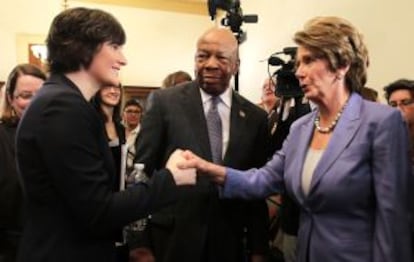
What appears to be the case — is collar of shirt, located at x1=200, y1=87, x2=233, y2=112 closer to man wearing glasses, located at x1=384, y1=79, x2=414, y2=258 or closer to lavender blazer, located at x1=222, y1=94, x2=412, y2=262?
lavender blazer, located at x1=222, y1=94, x2=412, y2=262

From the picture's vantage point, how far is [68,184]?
1.10 metres

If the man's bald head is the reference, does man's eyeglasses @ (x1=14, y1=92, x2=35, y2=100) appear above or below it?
below

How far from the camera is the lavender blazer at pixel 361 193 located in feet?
4.38

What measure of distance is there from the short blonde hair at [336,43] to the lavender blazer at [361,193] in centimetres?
13

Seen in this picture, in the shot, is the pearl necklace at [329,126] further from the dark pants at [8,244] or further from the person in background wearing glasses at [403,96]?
the dark pants at [8,244]

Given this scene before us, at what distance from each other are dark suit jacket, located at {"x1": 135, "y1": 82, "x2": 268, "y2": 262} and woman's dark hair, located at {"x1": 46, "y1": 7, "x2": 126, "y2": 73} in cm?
63

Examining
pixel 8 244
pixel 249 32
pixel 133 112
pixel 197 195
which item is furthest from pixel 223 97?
pixel 249 32

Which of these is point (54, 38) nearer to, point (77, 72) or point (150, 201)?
point (77, 72)

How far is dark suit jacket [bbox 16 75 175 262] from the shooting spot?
1.10 meters

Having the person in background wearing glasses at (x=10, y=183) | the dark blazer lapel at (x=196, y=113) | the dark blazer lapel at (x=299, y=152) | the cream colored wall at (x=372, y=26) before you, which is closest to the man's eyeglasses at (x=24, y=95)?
the person in background wearing glasses at (x=10, y=183)

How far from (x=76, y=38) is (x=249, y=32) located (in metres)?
4.29

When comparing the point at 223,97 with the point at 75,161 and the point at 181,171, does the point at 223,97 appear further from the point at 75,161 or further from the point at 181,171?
the point at 75,161

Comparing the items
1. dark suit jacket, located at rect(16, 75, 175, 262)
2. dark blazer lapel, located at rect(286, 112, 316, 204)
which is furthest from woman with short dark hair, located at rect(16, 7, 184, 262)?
dark blazer lapel, located at rect(286, 112, 316, 204)

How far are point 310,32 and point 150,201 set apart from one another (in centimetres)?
76
